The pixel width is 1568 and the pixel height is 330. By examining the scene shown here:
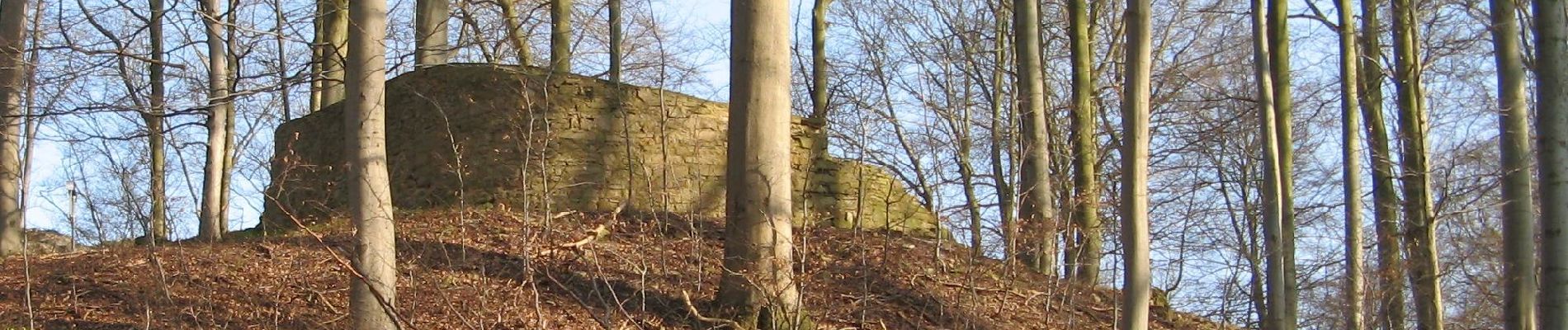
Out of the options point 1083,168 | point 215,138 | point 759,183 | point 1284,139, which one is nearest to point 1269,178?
point 1284,139

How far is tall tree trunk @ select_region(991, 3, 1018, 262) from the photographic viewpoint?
10445mm

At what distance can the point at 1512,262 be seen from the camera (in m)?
9.57

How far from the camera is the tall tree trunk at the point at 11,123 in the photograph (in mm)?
11672

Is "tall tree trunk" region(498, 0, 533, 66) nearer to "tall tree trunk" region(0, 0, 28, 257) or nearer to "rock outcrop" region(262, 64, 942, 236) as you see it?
"rock outcrop" region(262, 64, 942, 236)

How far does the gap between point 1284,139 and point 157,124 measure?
10.9 metres

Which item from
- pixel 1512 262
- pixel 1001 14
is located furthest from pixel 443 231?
pixel 1001 14

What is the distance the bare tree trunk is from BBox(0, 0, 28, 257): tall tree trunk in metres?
6.83

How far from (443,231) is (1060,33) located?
437 inches

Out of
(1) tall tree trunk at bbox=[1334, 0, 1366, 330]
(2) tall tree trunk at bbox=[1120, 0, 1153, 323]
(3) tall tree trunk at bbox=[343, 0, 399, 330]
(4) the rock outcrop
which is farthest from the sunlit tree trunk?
(3) tall tree trunk at bbox=[343, 0, 399, 330]

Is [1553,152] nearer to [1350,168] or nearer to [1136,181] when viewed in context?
[1136,181]

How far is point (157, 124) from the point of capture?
554 inches

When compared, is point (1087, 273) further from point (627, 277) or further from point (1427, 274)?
point (627, 277)

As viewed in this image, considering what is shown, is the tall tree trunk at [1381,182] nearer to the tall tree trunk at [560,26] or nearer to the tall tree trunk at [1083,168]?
the tall tree trunk at [1083,168]

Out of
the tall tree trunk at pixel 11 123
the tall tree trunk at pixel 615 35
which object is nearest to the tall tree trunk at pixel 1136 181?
the tall tree trunk at pixel 615 35
